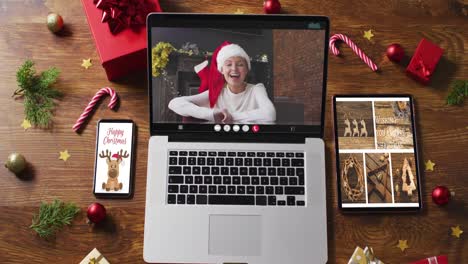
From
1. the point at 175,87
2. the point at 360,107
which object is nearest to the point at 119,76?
the point at 175,87

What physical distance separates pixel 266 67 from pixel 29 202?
0.61m

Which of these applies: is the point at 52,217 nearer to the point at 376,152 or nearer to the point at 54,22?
the point at 54,22

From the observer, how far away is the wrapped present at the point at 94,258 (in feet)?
3.70

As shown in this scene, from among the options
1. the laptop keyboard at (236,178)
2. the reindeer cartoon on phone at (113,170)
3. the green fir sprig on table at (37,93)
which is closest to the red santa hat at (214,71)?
the laptop keyboard at (236,178)

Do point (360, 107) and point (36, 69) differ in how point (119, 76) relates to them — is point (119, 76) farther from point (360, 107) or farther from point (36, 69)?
point (360, 107)

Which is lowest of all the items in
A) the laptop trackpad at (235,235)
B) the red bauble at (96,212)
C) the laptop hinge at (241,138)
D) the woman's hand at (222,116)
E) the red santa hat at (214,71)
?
the laptop trackpad at (235,235)

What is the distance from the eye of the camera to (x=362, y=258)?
1.14 meters

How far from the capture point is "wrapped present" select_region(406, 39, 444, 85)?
1254 mm

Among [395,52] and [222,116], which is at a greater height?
[395,52]

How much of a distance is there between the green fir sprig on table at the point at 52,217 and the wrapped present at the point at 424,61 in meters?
0.85

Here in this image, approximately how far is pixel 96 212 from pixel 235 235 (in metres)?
0.31

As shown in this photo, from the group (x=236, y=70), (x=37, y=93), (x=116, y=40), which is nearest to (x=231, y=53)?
(x=236, y=70)

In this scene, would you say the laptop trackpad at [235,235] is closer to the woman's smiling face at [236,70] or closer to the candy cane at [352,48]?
the woman's smiling face at [236,70]

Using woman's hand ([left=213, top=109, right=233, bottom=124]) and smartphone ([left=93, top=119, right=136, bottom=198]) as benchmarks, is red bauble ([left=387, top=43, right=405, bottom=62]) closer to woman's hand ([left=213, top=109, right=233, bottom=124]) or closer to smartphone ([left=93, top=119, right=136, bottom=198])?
woman's hand ([left=213, top=109, right=233, bottom=124])
